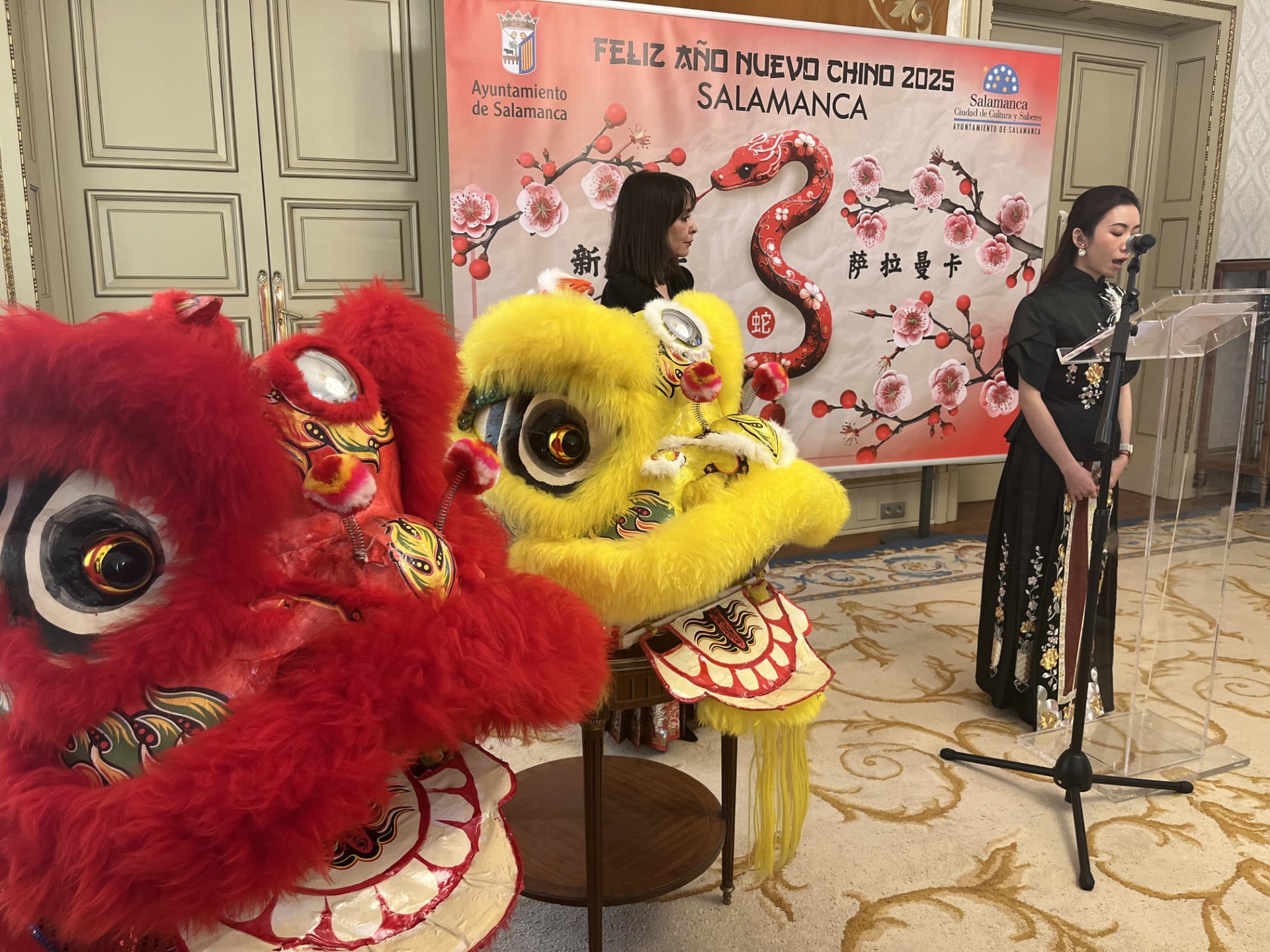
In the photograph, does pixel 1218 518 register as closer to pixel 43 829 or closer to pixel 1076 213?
pixel 1076 213

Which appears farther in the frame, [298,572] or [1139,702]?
[1139,702]

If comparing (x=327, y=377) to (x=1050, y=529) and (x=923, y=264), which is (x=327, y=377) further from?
(x=923, y=264)

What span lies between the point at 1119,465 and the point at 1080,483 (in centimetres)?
10

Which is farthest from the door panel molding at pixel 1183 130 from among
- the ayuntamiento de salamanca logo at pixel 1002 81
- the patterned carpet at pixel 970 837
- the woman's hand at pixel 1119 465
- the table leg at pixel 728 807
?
the table leg at pixel 728 807

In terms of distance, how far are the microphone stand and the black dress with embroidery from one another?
8 centimetres

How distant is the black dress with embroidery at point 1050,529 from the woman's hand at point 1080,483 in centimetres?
3

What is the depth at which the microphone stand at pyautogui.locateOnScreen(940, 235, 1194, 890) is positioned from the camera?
1.63 m

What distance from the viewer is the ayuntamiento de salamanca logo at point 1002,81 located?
3.44 m

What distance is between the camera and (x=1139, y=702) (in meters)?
2.06

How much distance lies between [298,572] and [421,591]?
102 millimetres

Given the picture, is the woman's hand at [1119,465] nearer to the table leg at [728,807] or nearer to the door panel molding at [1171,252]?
the table leg at [728,807]

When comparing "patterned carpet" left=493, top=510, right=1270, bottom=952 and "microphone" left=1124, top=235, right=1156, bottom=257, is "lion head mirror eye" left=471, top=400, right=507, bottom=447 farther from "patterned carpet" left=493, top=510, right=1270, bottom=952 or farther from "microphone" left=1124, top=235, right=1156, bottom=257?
"microphone" left=1124, top=235, right=1156, bottom=257

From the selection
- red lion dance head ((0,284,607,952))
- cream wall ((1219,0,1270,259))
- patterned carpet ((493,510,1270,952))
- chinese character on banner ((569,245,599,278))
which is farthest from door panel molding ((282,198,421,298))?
cream wall ((1219,0,1270,259))

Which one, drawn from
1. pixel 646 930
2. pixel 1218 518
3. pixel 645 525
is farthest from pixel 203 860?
pixel 1218 518
